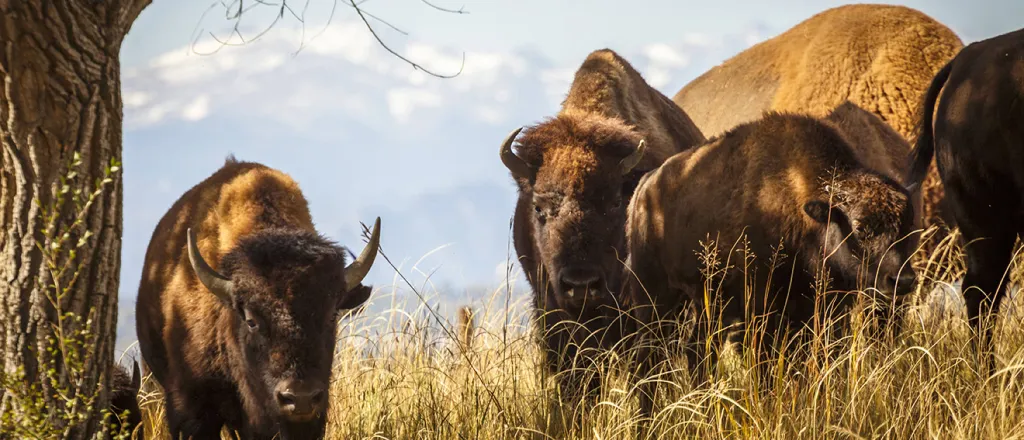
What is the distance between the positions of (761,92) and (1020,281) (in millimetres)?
3543

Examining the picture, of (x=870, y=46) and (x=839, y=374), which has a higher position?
(x=870, y=46)

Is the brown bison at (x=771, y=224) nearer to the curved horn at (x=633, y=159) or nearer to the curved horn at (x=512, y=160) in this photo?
the curved horn at (x=633, y=159)

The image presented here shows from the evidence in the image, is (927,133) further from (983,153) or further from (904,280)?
(904,280)

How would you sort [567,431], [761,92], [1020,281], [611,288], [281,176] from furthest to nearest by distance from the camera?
[761,92] < [1020,281] < [611,288] < [281,176] < [567,431]

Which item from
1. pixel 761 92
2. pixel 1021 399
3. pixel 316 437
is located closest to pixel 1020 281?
pixel 1021 399

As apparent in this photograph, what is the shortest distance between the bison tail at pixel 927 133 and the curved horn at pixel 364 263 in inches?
138

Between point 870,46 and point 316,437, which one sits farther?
point 870,46

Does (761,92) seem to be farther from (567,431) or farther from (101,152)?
(101,152)

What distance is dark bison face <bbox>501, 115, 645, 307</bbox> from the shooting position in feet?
21.5

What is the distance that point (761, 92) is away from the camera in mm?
10445

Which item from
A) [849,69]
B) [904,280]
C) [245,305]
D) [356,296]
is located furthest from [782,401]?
[849,69]

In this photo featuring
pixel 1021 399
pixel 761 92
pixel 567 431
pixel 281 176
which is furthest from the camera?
pixel 761 92

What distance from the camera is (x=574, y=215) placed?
6.64 meters

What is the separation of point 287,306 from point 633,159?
274 cm
